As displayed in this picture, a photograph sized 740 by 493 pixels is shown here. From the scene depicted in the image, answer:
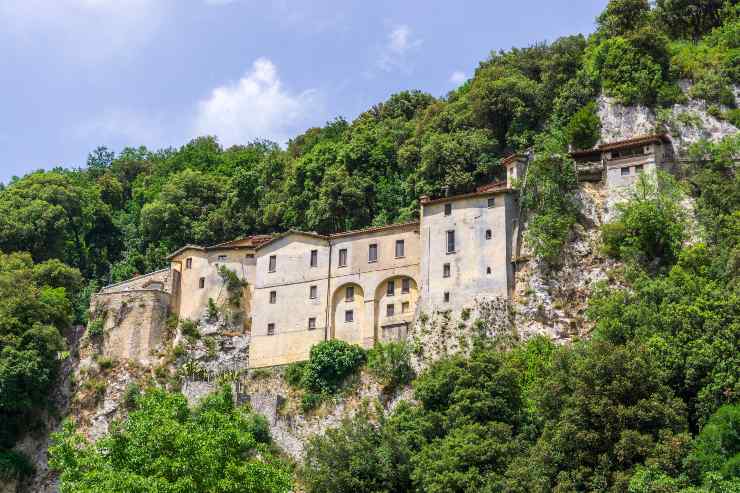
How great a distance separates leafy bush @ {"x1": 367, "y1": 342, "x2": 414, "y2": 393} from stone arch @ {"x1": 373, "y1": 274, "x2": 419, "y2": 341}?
295 cm

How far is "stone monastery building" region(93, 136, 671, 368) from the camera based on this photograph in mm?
58375

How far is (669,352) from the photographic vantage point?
154ft

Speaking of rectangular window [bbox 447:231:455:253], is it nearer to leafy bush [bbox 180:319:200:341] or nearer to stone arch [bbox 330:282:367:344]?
stone arch [bbox 330:282:367:344]

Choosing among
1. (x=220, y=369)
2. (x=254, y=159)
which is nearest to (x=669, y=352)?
(x=220, y=369)

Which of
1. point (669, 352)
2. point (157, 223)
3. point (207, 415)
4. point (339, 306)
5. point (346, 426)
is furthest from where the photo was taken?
point (157, 223)

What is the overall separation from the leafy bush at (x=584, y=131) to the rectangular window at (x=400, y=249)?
12316mm

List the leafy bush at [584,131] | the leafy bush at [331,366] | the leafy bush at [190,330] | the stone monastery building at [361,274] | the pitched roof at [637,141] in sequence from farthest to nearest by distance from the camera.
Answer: the leafy bush at [190,330] < the leafy bush at [584,131] < the pitched roof at [637,141] < the stone monastery building at [361,274] < the leafy bush at [331,366]

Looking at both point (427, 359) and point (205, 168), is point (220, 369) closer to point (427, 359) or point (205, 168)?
point (427, 359)

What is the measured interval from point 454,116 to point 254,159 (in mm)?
24662

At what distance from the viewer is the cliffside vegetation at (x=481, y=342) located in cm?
4284

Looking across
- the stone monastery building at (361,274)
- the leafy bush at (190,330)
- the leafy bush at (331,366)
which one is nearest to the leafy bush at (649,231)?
the stone monastery building at (361,274)

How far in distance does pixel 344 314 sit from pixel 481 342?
9959 mm

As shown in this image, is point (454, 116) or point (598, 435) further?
point (454, 116)

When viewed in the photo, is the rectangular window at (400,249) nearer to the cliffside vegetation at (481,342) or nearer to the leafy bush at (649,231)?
the cliffside vegetation at (481,342)
